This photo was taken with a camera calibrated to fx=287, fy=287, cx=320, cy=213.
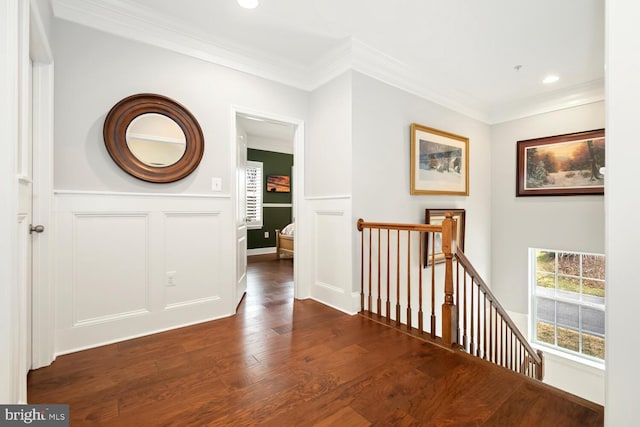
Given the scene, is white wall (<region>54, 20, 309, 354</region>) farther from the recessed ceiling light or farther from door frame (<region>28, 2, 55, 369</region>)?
the recessed ceiling light

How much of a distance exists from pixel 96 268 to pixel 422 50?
11.1 feet

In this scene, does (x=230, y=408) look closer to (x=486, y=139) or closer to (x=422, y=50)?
(x=422, y=50)

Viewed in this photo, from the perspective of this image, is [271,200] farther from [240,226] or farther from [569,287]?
[569,287]

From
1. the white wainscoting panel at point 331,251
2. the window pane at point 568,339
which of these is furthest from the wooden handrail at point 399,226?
the window pane at point 568,339

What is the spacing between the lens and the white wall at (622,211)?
84 centimetres

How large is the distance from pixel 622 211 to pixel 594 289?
13.6 feet

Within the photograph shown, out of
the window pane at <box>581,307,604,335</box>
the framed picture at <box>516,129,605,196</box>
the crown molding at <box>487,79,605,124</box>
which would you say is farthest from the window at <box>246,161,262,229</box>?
the window pane at <box>581,307,604,335</box>

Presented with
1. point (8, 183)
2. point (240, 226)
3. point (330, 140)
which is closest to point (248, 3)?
point (330, 140)

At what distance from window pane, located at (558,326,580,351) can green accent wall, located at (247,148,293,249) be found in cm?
521

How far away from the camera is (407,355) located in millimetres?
1930

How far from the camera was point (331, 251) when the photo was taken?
9.68ft

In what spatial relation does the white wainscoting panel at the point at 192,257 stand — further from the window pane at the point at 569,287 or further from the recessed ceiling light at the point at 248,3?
the window pane at the point at 569,287

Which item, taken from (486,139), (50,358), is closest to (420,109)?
(486,139)

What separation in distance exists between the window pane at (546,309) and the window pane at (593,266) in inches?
22.9
